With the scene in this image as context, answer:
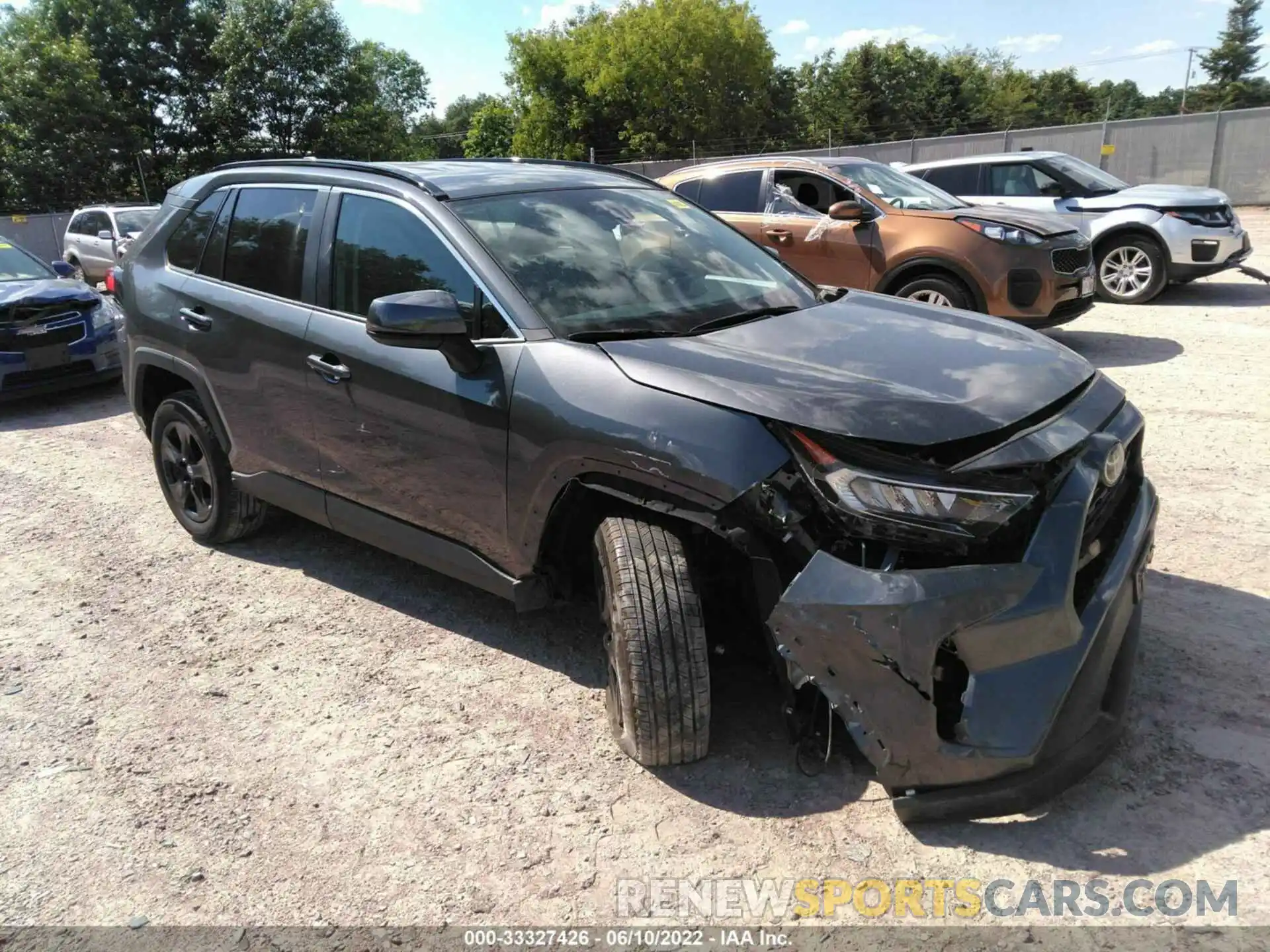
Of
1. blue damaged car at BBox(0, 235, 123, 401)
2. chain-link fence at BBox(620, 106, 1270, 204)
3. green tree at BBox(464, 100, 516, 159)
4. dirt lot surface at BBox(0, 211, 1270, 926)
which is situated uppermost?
green tree at BBox(464, 100, 516, 159)

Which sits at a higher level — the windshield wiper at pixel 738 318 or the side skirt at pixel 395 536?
the windshield wiper at pixel 738 318

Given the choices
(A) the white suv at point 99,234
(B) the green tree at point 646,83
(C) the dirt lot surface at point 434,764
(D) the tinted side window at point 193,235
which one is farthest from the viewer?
(B) the green tree at point 646,83

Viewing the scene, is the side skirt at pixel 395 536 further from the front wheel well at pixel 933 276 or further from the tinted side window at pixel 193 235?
the front wheel well at pixel 933 276

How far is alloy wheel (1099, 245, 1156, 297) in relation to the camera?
10.1m

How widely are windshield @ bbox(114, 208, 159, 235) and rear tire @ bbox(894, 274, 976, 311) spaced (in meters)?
13.9

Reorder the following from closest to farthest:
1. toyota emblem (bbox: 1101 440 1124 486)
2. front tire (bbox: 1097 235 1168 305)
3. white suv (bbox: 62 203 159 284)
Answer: toyota emblem (bbox: 1101 440 1124 486) → front tire (bbox: 1097 235 1168 305) → white suv (bbox: 62 203 159 284)

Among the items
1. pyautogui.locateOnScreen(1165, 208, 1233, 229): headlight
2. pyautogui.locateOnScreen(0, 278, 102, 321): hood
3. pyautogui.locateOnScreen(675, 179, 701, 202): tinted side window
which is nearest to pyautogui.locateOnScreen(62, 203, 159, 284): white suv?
pyautogui.locateOnScreen(0, 278, 102, 321): hood

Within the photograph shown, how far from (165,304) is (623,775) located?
3.35 meters

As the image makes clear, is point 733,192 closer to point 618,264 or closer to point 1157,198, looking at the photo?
point 1157,198

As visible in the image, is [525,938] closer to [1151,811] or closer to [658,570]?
[658,570]

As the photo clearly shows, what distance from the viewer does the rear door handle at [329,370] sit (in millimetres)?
3639

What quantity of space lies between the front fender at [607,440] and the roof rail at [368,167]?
0.96m

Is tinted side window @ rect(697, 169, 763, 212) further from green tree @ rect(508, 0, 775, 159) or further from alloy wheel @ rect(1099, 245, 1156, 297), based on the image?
green tree @ rect(508, 0, 775, 159)

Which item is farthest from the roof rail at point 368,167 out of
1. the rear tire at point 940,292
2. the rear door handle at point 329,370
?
the rear tire at point 940,292
